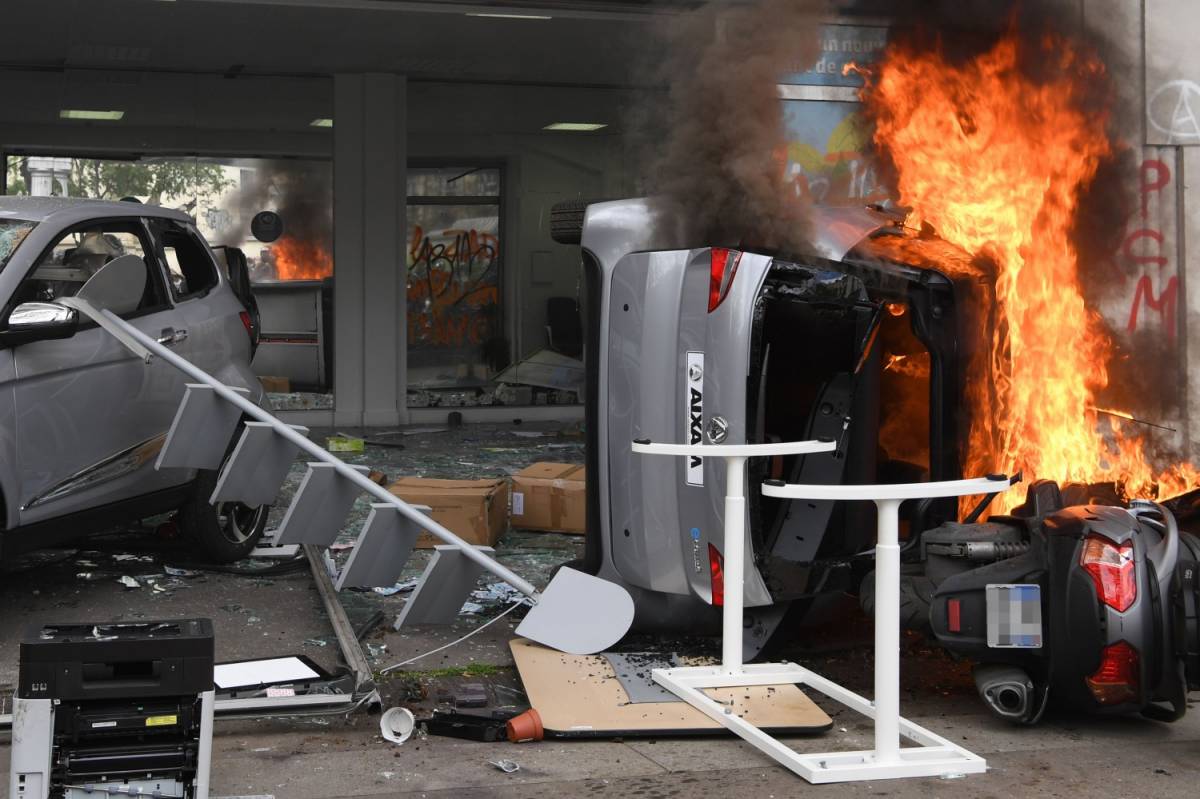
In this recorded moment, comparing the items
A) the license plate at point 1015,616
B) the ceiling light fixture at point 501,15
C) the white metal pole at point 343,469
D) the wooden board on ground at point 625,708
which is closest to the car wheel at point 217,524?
the white metal pole at point 343,469

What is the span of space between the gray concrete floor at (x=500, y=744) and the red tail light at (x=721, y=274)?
5.90 feet

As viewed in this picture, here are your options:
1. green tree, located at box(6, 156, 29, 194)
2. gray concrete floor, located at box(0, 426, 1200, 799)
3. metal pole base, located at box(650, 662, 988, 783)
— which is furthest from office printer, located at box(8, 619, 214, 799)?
green tree, located at box(6, 156, 29, 194)

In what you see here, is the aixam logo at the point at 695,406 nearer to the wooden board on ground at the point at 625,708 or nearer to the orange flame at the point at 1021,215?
the wooden board on ground at the point at 625,708

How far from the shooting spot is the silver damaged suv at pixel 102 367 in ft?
21.2

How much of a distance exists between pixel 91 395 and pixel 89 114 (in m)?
8.74

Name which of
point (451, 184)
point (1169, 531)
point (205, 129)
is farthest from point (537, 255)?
point (1169, 531)

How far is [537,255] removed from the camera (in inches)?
634

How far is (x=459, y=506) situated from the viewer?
8.48m

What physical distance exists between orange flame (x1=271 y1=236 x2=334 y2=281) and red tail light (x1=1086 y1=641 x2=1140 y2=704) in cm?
1156

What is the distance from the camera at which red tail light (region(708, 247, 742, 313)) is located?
5.89 m

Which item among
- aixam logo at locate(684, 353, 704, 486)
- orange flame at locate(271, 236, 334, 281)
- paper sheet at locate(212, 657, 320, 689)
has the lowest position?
paper sheet at locate(212, 657, 320, 689)

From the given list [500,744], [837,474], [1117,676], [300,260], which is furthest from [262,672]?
[300,260]

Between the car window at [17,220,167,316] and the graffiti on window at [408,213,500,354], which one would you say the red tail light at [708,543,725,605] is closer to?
the car window at [17,220,167,316]

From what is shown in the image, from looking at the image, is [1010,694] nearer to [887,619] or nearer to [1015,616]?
[1015,616]
